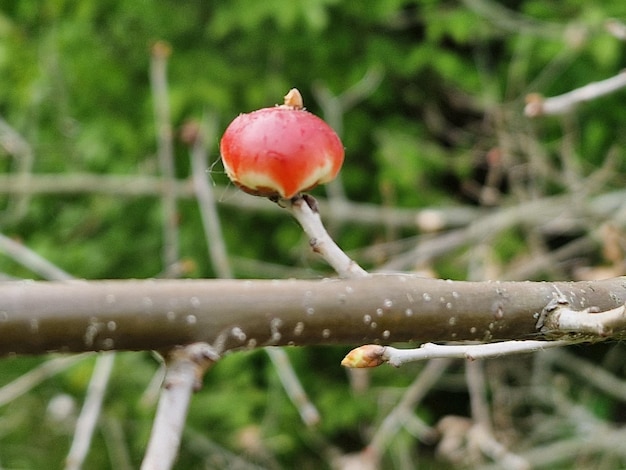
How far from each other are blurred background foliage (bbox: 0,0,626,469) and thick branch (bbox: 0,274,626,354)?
87.5 inches

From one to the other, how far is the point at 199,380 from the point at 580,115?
315 cm

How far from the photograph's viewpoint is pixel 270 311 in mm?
524

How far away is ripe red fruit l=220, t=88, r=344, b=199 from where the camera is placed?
0.65 meters

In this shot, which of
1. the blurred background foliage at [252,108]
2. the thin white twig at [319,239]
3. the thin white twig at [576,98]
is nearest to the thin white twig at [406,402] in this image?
the blurred background foliage at [252,108]

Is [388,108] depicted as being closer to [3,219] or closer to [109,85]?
[109,85]

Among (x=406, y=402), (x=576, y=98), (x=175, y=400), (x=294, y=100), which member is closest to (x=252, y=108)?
(x=406, y=402)

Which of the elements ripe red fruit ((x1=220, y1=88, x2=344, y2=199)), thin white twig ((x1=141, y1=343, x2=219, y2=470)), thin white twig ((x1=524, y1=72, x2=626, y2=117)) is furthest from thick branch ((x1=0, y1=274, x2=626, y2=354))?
thin white twig ((x1=524, y1=72, x2=626, y2=117))

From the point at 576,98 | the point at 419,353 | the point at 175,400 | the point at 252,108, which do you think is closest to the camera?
the point at 175,400

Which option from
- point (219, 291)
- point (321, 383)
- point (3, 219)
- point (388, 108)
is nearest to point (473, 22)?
point (388, 108)

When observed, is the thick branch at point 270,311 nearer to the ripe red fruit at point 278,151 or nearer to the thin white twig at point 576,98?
the ripe red fruit at point 278,151

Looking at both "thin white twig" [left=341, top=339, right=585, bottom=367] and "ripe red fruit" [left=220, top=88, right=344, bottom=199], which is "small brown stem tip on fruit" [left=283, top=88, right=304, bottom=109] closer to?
"ripe red fruit" [left=220, top=88, right=344, bottom=199]

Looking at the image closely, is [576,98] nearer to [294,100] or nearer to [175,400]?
[294,100]

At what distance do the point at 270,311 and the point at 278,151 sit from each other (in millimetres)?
176

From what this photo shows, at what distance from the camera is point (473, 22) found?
10.1 feet
